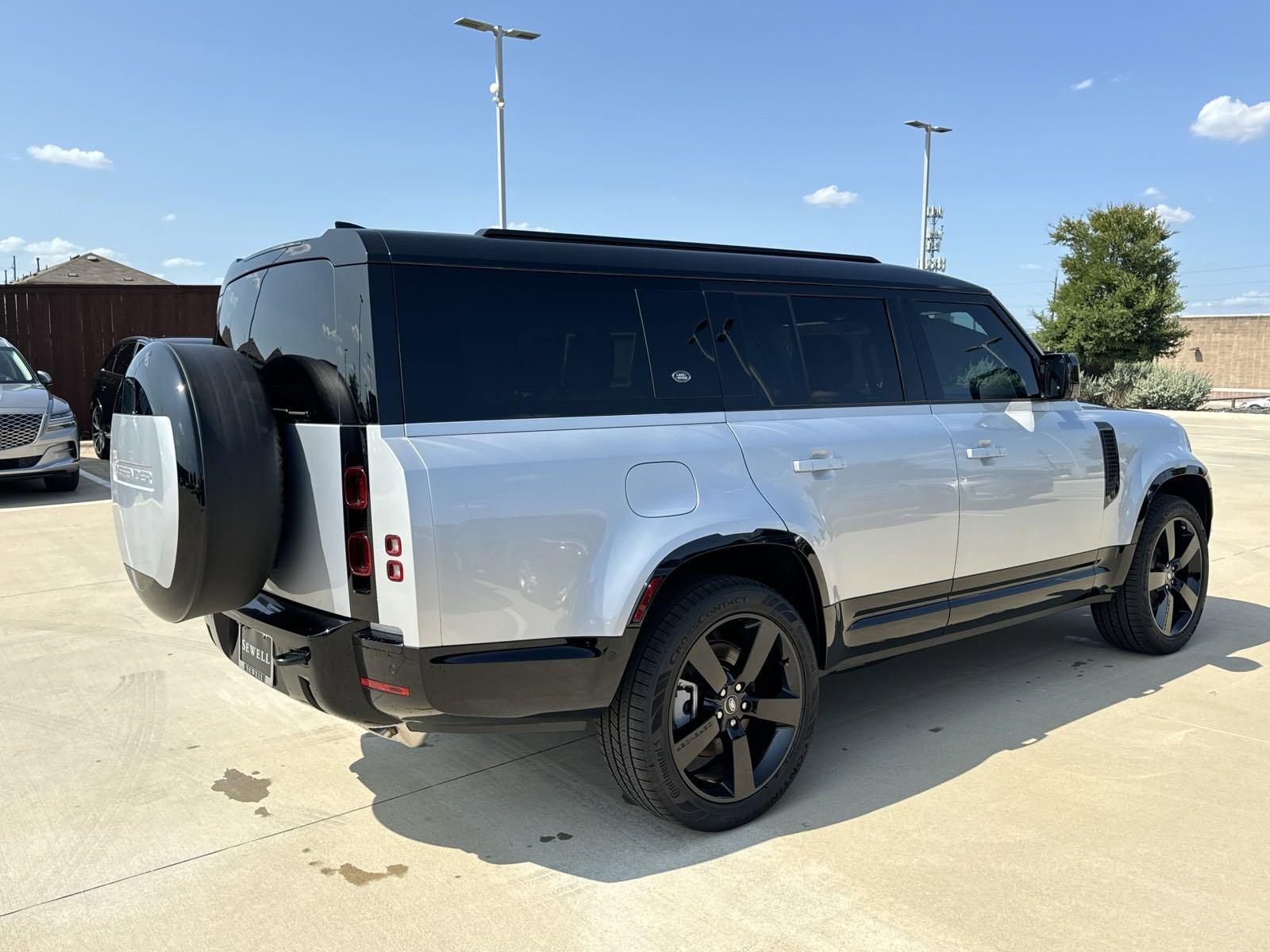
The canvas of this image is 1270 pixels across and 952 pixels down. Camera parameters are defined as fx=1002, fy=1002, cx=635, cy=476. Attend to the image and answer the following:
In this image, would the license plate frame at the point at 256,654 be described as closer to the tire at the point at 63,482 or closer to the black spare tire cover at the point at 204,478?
the black spare tire cover at the point at 204,478

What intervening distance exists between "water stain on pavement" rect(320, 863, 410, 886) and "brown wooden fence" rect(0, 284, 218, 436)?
15169 millimetres

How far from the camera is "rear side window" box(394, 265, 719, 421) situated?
2.88 m

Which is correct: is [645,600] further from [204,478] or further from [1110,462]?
[1110,462]

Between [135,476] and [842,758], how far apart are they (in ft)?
9.13

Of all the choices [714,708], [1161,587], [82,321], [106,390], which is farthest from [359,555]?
[82,321]

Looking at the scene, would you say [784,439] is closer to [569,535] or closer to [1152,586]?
[569,535]

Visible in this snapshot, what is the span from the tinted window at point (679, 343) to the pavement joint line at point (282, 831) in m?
1.63

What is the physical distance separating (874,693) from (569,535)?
2.40m

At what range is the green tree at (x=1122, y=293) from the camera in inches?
1091

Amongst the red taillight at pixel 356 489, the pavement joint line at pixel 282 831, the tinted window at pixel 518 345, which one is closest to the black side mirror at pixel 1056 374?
the tinted window at pixel 518 345

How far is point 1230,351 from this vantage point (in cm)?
4466

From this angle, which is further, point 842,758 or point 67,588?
point 67,588

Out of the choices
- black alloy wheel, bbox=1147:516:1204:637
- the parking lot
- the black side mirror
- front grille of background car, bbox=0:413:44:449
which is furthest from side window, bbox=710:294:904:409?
front grille of background car, bbox=0:413:44:449

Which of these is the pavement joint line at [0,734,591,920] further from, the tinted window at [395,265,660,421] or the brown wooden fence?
the brown wooden fence
